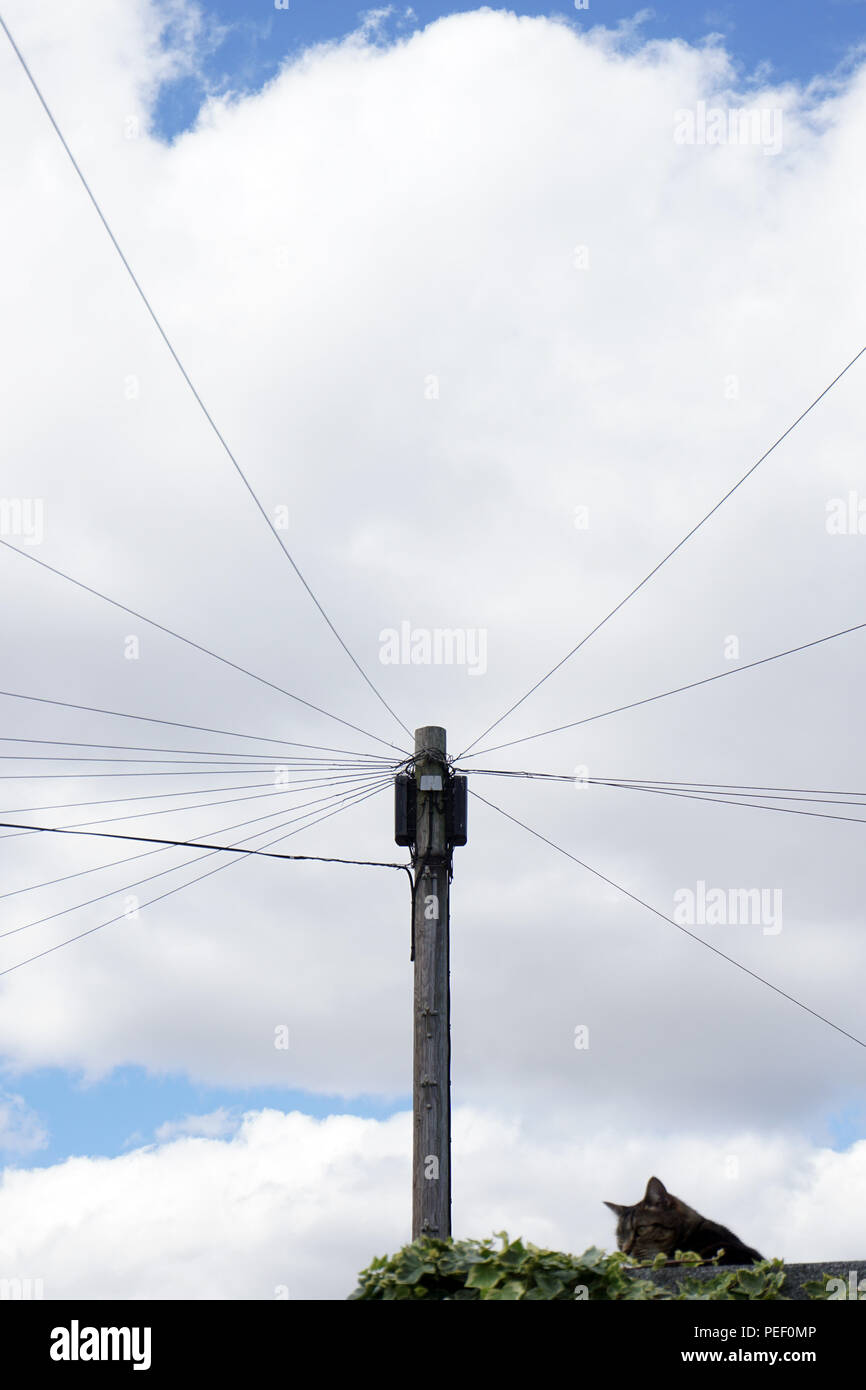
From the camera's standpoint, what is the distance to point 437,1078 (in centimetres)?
934

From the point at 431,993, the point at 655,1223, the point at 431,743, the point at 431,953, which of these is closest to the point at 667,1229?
the point at 655,1223

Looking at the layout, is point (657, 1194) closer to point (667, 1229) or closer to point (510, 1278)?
point (667, 1229)

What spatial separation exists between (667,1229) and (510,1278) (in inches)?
175

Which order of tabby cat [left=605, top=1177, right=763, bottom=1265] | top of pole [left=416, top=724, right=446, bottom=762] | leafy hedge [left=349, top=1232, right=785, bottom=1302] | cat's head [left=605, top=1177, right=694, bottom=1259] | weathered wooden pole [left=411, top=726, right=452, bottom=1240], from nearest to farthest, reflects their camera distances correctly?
leafy hedge [left=349, top=1232, right=785, bottom=1302] < tabby cat [left=605, top=1177, right=763, bottom=1265] < cat's head [left=605, top=1177, right=694, bottom=1259] < weathered wooden pole [left=411, top=726, right=452, bottom=1240] < top of pole [left=416, top=724, right=446, bottom=762]

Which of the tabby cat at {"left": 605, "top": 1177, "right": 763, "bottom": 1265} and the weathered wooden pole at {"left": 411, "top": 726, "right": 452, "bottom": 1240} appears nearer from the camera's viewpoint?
the tabby cat at {"left": 605, "top": 1177, "right": 763, "bottom": 1265}

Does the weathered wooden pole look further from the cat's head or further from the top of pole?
the cat's head

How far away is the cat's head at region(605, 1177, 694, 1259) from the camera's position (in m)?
8.59

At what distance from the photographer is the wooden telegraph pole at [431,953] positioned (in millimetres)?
8984

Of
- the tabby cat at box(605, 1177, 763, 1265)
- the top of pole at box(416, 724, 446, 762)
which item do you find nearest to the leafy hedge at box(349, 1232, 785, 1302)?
the tabby cat at box(605, 1177, 763, 1265)

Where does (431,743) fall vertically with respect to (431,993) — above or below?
above

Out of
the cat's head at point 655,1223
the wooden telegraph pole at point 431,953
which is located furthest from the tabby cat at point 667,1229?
the wooden telegraph pole at point 431,953

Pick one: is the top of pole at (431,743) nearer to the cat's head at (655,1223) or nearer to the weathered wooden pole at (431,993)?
the weathered wooden pole at (431,993)

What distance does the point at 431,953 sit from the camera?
9.77 m
